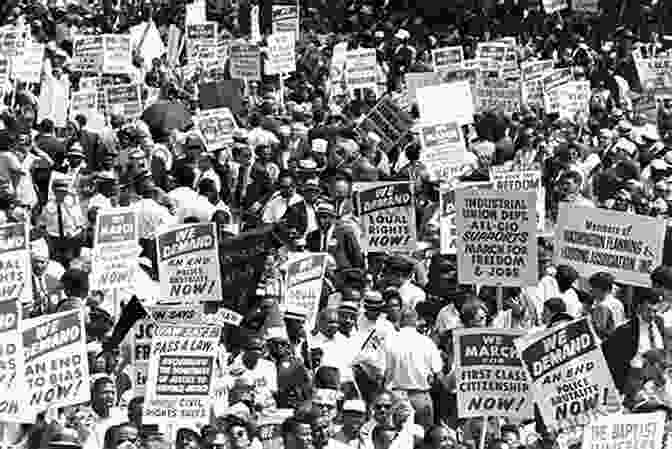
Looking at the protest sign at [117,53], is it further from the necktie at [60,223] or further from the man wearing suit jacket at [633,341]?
the man wearing suit jacket at [633,341]

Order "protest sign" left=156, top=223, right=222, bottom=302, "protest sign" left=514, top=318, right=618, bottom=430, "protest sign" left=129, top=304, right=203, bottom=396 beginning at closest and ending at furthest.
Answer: "protest sign" left=514, top=318, right=618, bottom=430 → "protest sign" left=129, top=304, right=203, bottom=396 → "protest sign" left=156, top=223, right=222, bottom=302

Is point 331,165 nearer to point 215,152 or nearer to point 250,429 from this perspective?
point 215,152

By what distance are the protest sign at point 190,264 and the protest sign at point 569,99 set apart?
11285mm

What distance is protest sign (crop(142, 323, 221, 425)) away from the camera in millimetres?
15188

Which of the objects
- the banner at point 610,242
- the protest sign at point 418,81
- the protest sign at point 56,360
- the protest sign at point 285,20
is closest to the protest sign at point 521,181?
the banner at point 610,242

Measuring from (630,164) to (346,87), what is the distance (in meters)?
8.08

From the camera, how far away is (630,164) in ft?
77.5

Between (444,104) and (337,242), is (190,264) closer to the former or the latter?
(337,242)

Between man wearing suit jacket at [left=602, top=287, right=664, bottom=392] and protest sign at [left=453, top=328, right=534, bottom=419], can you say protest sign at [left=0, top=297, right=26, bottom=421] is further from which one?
man wearing suit jacket at [left=602, top=287, right=664, bottom=392]

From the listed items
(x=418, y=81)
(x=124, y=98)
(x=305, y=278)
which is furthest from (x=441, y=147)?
(x=305, y=278)

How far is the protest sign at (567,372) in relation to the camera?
14.3 metres

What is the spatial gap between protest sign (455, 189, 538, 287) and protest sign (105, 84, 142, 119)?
1038 centimetres

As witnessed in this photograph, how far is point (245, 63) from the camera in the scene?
3122 centimetres

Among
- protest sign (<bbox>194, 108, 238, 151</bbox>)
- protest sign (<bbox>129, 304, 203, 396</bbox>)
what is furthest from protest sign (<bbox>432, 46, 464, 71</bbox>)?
protest sign (<bbox>129, 304, 203, 396</bbox>)
